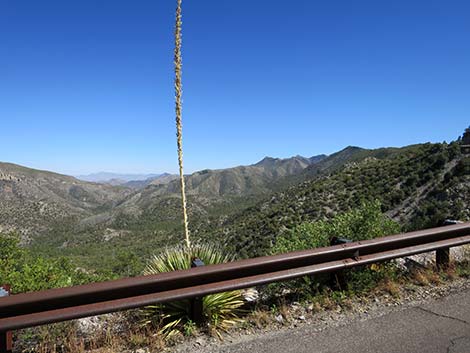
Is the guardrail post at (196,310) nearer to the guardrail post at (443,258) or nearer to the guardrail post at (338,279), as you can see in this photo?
the guardrail post at (338,279)

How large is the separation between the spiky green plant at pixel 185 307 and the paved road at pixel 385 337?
47 centimetres

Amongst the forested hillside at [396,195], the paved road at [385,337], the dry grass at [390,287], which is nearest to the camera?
the paved road at [385,337]

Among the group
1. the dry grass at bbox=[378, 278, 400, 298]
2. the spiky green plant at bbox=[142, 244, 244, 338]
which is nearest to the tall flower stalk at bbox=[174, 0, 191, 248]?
the spiky green plant at bbox=[142, 244, 244, 338]

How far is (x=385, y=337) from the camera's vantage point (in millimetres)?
3588

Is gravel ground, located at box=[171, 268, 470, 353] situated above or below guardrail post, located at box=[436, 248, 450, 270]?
below

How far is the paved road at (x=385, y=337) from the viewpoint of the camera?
11.1 ft

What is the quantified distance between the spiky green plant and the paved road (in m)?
0.47

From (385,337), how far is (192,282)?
6.41 feet

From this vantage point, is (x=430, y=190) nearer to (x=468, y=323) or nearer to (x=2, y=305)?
(x=468, y=323)

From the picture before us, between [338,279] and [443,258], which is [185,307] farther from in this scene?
[443,258]

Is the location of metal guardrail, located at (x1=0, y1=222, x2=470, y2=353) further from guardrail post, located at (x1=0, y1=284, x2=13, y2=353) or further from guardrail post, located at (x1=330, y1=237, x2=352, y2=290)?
guardrail post, located at (x1=330, y1=237, x2=352, y2=290)

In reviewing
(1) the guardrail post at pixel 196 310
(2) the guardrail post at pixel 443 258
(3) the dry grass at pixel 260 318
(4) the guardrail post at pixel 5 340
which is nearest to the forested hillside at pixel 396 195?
(2) the guardrail post at pixel 443 258

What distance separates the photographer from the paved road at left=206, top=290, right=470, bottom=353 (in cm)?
338

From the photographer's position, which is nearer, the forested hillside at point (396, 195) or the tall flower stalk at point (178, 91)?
the tall flower stalk at point (178, 91)
